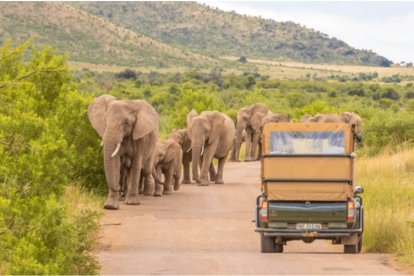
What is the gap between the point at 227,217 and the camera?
21.6 meters

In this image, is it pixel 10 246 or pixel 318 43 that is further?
pixel 318 43

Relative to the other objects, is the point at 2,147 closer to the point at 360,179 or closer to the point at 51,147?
the point at 51,147

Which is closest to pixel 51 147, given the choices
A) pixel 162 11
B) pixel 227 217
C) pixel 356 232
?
pixel 356 232

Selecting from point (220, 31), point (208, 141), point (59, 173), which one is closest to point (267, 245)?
point (59, 173)

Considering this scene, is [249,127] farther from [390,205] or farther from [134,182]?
[390,205]

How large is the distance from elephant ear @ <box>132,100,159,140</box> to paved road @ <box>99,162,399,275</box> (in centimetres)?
154

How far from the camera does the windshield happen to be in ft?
56.3

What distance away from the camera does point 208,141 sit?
30.8 m

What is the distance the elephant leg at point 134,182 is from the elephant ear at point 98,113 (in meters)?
0.93

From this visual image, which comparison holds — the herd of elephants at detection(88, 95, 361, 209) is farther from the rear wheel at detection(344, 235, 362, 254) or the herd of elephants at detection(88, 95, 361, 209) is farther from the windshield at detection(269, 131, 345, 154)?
the rear wheel at detection(344, 235, 362, 254)

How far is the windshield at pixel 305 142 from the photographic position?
17.2 m

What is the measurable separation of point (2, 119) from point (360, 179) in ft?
51.5

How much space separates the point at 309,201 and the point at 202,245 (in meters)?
Result: 2.09

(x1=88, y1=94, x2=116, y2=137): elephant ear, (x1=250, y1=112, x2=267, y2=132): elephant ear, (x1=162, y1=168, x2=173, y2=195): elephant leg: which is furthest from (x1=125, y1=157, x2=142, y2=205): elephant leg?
(x1=250, y1=112, x2=267, y2=132): elephant ear
